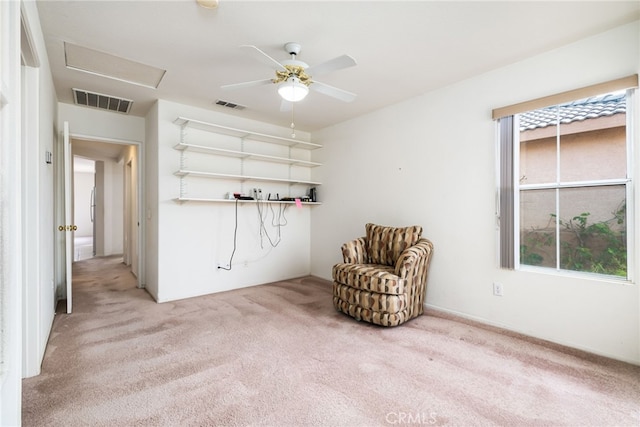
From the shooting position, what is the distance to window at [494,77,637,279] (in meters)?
2.26

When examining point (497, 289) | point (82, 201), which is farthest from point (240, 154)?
point (82, 201)

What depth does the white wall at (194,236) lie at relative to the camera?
11.9ft

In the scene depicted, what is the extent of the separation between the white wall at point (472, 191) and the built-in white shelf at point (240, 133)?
0.68m

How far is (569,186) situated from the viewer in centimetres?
246

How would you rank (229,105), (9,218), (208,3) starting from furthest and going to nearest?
(229,105) → (208,3) → (9,218)

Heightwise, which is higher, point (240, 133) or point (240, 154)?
point (240, 133)

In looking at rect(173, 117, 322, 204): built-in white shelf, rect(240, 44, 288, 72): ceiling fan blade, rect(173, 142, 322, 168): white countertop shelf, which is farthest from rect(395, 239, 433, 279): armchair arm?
rect(173, 142, 322, 168): white countertop shelf

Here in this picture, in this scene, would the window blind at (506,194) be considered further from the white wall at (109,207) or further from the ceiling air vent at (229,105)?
the white wall at (109,207)

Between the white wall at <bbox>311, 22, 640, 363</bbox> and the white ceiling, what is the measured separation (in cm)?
22

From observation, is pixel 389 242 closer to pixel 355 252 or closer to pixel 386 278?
pixel 355 252

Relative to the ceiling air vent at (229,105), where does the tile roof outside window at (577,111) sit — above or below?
below

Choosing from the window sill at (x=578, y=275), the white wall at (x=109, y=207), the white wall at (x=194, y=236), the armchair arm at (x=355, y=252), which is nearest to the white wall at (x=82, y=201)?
the white wall at (x=109, y=207)

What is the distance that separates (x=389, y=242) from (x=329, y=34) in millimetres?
2155

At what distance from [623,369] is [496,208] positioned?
4.75 feet
